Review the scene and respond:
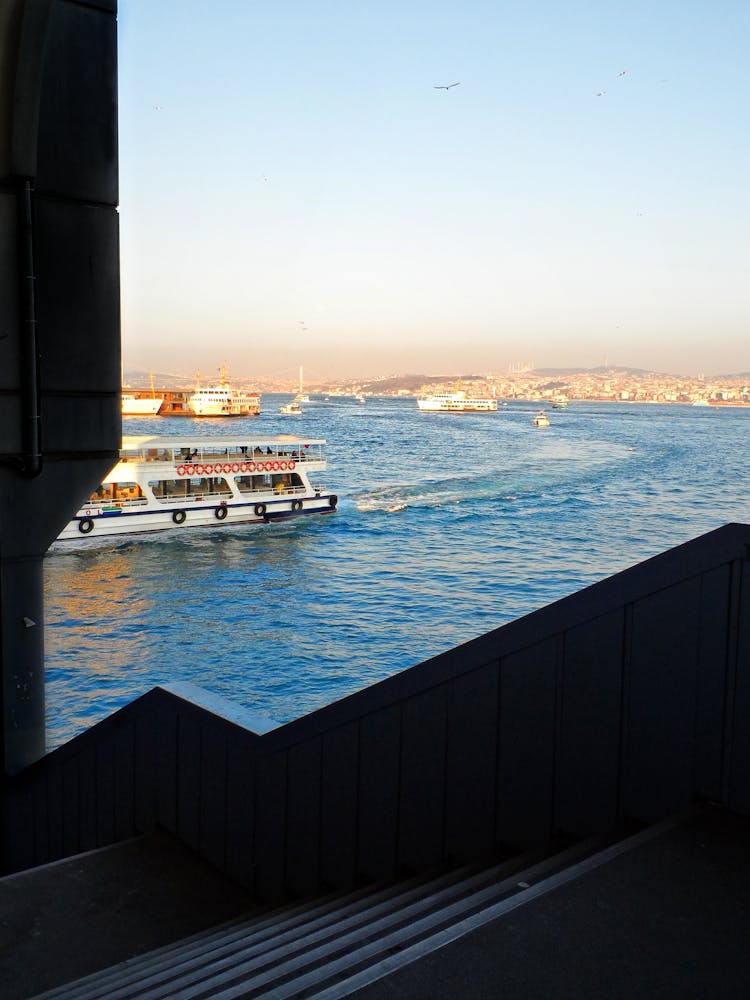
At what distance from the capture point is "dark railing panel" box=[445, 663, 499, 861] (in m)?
2.97

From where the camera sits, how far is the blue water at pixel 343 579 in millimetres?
17312

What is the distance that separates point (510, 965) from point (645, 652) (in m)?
1.09

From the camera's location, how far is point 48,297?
5461mm

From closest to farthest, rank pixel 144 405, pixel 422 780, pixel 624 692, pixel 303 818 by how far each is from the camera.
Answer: pixel 624 692, pixel 422 780, pixel 303 818, pixel 144 405

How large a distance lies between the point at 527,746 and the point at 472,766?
26 centimetres

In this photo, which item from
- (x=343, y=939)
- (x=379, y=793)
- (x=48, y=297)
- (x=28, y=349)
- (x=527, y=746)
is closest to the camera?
(x=343, y=939)

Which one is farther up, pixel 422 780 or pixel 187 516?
pixel 422 780

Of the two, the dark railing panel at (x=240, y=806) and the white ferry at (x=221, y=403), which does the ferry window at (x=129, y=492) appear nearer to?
the dark railing panel at (x=240, y=806)

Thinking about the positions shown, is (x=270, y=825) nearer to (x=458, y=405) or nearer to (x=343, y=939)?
(x=343, y=939)

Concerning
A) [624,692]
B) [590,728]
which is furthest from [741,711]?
[590,728]

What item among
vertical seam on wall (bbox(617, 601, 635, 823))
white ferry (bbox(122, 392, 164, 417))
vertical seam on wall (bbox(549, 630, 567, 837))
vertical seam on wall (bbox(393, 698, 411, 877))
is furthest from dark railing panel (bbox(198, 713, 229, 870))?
white ferry (bbox(122, 392, 164, 417))

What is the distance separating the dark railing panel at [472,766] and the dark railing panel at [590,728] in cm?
27

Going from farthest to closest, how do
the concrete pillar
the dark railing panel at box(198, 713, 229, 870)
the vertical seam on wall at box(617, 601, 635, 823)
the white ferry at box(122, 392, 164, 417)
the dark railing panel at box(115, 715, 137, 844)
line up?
the white ferry at box(122, 392, 164, 417) → the concrete pillar → the dark railing panel at box(115, 715, 137, 844) → the dark railing panel at box(198, 713, 229, 870) → the vertical seam on wall at box(617, 601, 635, 823)

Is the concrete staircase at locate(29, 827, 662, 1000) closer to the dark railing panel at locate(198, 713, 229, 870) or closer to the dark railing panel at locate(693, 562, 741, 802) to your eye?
the dark railing panel at locate(693, 562, 741, 802)
